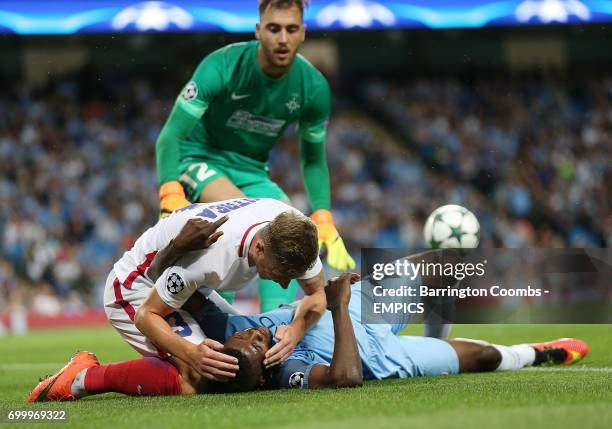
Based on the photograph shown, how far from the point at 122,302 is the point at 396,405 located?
180 cm

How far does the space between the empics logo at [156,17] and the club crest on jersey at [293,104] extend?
17.3 ft

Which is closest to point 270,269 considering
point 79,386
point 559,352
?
point 79,386

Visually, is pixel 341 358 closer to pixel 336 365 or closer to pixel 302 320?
pixel 336 365

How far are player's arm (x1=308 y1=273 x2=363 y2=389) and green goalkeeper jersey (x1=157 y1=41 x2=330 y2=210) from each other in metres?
1.88

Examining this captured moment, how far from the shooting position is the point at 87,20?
11.5 meters

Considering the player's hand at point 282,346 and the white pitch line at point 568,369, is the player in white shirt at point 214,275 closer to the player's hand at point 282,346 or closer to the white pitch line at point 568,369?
the player's hand at point 282,346

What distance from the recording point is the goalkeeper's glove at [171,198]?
6.12 metres

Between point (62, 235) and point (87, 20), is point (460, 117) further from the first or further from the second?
point (87, 20)

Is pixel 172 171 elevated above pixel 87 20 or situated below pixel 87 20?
below

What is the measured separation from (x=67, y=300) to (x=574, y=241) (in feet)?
30.0

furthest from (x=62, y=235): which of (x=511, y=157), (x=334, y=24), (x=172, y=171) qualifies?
(x=172, y=171)

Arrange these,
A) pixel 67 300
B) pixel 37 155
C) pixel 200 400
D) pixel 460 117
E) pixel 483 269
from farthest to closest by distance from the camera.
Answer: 1. pixel 460 117
2. pixel 37 155
3. pixel 67 300
4. pixel 483 269
5. pixel 200 400

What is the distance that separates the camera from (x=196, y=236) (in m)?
4.52

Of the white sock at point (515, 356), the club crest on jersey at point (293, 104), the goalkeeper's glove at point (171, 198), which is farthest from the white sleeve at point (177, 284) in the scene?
the club crest on jersey at point (293, 104)
